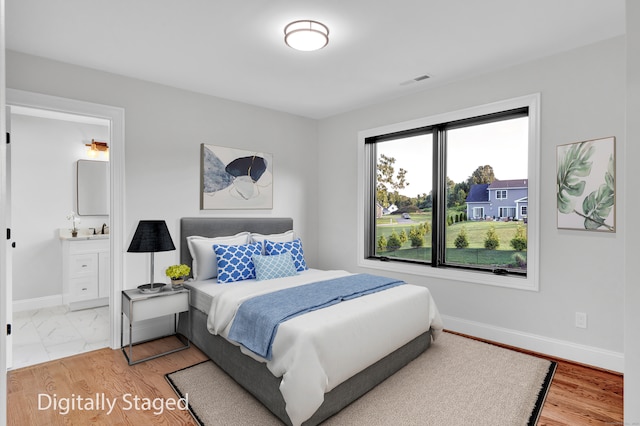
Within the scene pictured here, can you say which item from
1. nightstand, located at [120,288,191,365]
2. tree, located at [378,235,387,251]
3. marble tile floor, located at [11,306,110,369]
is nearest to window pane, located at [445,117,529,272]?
tree, located at [378,235,387,251]

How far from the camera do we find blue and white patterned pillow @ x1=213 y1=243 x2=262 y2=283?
334cm

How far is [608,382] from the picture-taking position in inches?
101

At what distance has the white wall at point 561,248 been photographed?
8.81 ft

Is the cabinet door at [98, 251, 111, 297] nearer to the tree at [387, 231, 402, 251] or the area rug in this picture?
the area rug

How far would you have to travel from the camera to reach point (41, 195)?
14.8 feet

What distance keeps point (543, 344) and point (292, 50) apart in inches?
131

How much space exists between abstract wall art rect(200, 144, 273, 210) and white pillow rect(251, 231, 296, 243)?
42cm

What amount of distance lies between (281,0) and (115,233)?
8.31ft

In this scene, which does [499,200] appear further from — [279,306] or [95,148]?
[95,148]

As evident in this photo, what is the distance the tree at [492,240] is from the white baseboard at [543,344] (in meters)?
0.77

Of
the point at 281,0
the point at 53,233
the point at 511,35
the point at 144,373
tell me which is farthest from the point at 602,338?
the point at 53,233

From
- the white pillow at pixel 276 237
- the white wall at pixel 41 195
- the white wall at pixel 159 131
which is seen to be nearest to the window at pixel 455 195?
the white pillow at pixel 276 237

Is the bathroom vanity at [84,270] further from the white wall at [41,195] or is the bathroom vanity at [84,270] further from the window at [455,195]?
the window at [455,195]

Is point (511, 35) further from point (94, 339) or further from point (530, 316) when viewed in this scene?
point (94, 339)
